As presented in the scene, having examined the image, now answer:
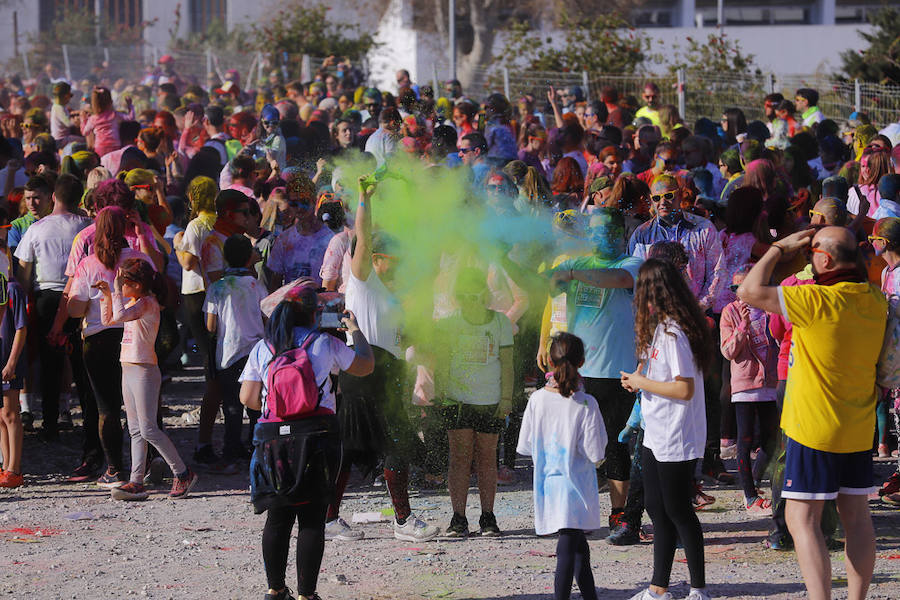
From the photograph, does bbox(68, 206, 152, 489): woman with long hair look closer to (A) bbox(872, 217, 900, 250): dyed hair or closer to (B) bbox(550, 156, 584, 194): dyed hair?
(B) bbox(550, 156, 584, 194): dyed hair

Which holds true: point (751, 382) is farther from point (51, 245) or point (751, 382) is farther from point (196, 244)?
point (51, 245)

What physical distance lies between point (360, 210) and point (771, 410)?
2753 mm

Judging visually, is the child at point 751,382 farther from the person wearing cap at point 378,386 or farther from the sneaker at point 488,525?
the person wearing cap at point 378,386

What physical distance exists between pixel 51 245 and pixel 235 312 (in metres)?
1.46

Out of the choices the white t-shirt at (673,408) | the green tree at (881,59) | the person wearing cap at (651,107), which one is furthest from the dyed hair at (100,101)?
the green tree at (881,59)

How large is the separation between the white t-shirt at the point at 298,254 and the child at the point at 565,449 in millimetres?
3384

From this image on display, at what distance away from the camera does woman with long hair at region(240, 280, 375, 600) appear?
5.54 meters

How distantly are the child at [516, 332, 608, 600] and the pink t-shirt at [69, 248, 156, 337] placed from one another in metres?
3.25

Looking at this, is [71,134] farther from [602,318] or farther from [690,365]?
[690,365]

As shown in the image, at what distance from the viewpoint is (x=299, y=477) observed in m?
5.50

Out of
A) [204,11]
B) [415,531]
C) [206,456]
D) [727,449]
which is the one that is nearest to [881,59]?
[727,449]

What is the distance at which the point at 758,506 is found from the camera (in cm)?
740

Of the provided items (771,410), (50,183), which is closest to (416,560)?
(771,410)

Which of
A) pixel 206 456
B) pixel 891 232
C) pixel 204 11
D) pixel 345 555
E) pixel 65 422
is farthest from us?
pixel 204 11
